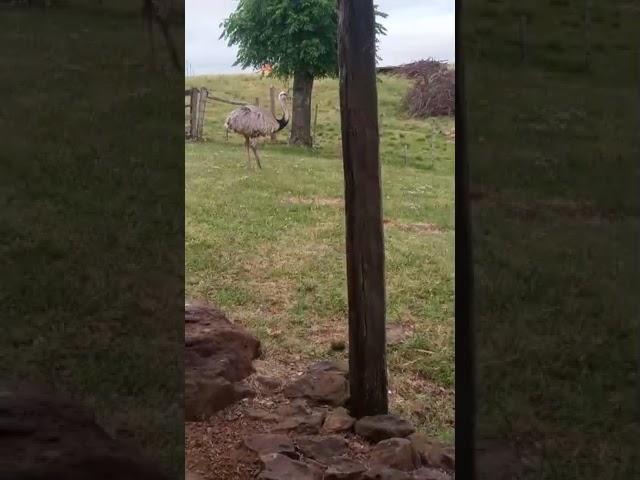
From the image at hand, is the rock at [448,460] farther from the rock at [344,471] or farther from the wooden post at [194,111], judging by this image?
the wooden post at [194,111]

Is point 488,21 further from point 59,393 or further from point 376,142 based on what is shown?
point 376,142

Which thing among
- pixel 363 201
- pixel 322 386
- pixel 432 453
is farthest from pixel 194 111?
pixel 432 453

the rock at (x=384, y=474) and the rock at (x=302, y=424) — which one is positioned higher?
the rock at (x=302, y=424)

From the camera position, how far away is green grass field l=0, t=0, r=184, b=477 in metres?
2.67

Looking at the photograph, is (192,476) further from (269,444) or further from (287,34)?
(287,34)

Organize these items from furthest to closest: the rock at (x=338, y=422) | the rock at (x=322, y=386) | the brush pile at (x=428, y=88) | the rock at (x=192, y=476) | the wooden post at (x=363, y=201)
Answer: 1. the brush pile at (x=428, y=88)
2. the rock at (x=322, y=386)
3. the rock at (x=338, y=422)
4. the wooden post at (x=363, y=201)
5. the rock at (x=192, y=476)

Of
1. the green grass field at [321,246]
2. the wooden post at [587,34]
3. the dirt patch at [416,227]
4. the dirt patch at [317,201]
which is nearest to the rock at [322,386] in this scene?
the green grass field at [321,246]

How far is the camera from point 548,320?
2.86 metres

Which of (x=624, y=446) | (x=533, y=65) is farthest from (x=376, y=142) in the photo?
(x=624, y=446)

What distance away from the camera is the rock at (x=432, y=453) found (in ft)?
15.7

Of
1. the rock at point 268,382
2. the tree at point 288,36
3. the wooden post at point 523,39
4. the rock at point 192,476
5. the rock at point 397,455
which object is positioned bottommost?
the rock at point 192,476

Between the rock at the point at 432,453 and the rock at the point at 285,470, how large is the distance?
2.35 feet

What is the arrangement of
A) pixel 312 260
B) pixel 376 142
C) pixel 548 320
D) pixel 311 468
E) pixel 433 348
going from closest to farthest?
pixel 548 320
pixel 311 468
pixel 376 142
pixel 433 348
pixel 312 260

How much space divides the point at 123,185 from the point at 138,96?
28 centimetres
